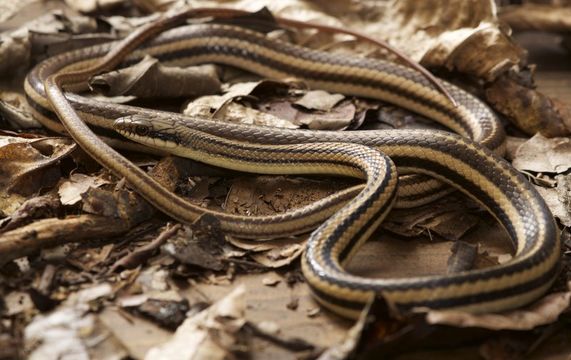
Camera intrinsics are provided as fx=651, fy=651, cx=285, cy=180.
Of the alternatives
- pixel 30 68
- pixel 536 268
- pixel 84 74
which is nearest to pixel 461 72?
pixel 536 268

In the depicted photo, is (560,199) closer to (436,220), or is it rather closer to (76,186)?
(436,220)

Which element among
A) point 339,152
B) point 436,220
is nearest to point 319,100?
point 339,152

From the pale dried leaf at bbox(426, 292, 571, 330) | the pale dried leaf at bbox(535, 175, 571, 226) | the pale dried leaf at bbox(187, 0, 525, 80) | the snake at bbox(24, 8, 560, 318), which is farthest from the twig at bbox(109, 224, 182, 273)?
the pale dried leaf at bbox(187, 0, 525, 80)

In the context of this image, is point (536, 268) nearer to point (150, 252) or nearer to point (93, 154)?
point (150, 252)

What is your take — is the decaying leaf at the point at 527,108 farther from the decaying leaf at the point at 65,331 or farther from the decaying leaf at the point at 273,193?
the decaying leaf at the point at 65,331

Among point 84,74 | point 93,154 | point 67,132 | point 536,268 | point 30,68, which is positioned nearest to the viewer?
point 536,268

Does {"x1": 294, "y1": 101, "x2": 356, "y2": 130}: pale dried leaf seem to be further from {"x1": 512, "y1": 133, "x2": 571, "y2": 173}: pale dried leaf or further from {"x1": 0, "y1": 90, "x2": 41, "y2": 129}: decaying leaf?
{"x1": 0, "y1": 90, "x2": 41, "y2": 129}: decaying leaf
